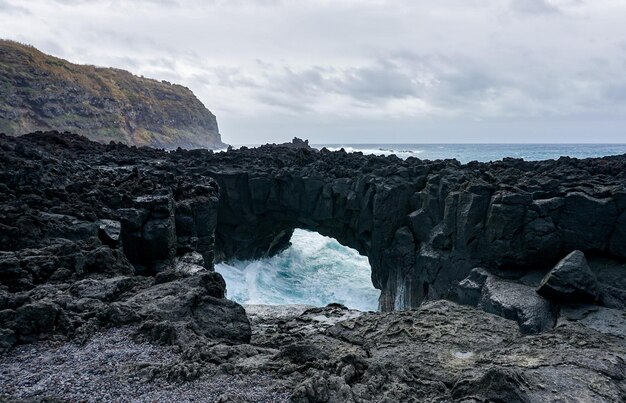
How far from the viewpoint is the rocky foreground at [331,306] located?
25.1ft

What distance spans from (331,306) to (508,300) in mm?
6535

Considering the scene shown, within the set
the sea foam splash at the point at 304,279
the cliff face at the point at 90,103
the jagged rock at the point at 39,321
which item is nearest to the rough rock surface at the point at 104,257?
the jagged rock at the point at 39,321

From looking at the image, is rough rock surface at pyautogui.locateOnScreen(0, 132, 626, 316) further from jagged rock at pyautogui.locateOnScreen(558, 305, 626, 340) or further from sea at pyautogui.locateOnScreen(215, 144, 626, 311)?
sea at pyautogui.locateOnScreen(215, 144, 626, 311)

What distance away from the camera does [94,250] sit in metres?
13.2

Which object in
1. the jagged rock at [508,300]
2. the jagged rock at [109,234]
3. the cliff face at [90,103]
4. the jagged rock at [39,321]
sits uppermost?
the cliff face at [90,103]

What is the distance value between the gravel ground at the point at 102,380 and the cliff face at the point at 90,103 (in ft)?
298

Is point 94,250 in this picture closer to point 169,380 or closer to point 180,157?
point 169,380

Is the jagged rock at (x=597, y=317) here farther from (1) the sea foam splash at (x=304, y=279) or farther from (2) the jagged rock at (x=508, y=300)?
(1) the sea foam splash at (x=304, y=279)

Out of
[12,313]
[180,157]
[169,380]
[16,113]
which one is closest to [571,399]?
[169,380]

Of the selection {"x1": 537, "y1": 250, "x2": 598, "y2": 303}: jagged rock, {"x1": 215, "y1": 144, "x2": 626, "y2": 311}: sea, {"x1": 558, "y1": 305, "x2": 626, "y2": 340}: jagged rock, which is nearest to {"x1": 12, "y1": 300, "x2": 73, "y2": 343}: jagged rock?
{"x1": 558, "y1": 305, "x2": 626, "y2": 340}: jagged rock

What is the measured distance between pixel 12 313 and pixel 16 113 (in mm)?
95153

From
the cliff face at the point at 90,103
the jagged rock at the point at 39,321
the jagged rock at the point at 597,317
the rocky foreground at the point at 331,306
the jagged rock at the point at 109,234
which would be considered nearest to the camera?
the rocky foreground at the point at 331,306

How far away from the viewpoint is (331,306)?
16.6 metres

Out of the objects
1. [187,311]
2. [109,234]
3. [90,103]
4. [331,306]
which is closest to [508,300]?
[331,306]
